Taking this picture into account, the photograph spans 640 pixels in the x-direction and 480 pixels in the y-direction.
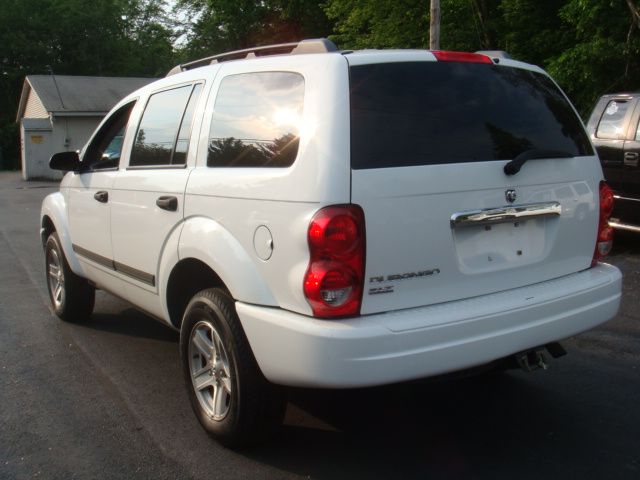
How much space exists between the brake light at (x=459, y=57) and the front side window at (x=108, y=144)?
7.66ft

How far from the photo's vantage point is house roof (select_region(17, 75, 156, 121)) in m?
30.2

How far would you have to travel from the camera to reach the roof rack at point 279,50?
126 inches

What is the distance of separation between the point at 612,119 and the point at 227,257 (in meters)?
6.37

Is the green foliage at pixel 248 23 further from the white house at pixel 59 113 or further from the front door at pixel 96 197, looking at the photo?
the front door at pixel 96 197

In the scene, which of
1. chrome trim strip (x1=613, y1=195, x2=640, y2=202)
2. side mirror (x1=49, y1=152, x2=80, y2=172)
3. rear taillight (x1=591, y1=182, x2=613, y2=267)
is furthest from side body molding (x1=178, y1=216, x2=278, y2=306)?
chrome trim strip (x1=613, y1=195, x2=640, y2=202)

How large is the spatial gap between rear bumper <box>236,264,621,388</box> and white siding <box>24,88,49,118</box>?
3023cm

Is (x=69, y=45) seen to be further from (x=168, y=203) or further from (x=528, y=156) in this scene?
(x=528, y=156)

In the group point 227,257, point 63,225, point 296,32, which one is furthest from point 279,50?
point 296,32

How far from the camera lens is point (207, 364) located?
3.53 metres

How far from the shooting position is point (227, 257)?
3197 mm

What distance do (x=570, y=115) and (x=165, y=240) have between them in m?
2.28

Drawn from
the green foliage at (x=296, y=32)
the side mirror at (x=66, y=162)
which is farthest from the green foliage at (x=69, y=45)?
the side mirror at (x=66, y=162)

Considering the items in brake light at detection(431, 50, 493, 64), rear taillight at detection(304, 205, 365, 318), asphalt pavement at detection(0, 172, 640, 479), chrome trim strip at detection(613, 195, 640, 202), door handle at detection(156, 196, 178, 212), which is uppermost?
brake light at detection(431, 50, 493, 64)

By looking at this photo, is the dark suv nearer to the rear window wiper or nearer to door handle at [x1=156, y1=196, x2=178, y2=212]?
the rear window wiper
